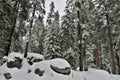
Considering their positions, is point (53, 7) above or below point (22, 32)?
above

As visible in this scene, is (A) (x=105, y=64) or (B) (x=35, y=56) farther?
(A) (x=105, y=64)

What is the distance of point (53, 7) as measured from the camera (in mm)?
40500

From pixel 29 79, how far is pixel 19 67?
110 inches

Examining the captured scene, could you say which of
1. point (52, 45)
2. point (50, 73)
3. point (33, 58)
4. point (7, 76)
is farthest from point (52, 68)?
point (52, 45)

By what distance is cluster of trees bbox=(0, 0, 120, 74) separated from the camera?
1898cm

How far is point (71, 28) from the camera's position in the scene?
2053cm

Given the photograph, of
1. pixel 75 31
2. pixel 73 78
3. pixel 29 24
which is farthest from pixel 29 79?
pixel 29 24

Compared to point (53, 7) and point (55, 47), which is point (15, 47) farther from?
point (53, 7)

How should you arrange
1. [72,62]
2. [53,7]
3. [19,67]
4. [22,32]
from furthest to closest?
[53,7], [72,62], [22,32], [19,67]

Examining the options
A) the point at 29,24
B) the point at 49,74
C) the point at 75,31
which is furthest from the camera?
the point at 29,24

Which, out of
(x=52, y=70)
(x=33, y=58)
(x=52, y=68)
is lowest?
(x=33, y=58)

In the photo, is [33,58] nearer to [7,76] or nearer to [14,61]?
[14,61]

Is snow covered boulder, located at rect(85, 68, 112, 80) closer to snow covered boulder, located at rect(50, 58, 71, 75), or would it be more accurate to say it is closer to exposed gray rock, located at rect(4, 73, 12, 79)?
snow covered boulder, located at rect(50, 58, 71, 75)

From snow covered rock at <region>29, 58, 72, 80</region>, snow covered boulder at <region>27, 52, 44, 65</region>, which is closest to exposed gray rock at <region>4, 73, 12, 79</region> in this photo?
snow covered rock at <region>29, 58, 72, 80</region>
